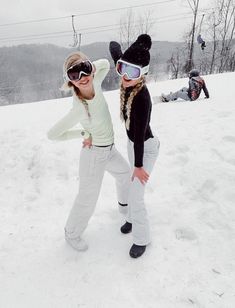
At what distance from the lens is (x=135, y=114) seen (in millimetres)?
2668

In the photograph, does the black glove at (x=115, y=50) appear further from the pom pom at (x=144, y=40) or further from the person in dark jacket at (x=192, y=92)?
the person in dark jacket at (x=192, y=92)

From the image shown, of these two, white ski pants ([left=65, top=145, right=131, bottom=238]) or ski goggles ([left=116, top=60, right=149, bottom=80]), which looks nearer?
ski goggles ([left=116, top=60, right=149, bottom=80])

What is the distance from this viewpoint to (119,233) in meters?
3.52

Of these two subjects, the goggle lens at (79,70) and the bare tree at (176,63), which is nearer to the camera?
the goggle lens at (79,70)

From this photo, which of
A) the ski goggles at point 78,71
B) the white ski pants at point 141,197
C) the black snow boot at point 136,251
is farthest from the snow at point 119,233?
the ski goggles at point 78,71

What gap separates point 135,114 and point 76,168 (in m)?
2.40

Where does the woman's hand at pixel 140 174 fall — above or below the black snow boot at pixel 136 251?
above

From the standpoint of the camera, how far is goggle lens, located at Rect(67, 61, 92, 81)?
2.64 metres

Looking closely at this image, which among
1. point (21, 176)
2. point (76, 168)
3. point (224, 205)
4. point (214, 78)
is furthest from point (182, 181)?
point (214, 78)

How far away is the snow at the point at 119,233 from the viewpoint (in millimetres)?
2756

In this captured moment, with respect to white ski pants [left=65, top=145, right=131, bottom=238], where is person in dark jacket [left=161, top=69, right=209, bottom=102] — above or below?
below

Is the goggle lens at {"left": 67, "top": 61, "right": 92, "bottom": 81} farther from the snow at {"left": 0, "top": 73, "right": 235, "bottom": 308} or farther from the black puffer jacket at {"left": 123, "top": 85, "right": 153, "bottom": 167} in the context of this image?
the snow at {"left": 0, "top": 73, "right": 235, "bottom": 308}

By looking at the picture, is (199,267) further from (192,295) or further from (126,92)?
(126,92)

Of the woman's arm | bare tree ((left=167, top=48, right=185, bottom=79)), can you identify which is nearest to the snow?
the woman's arm
